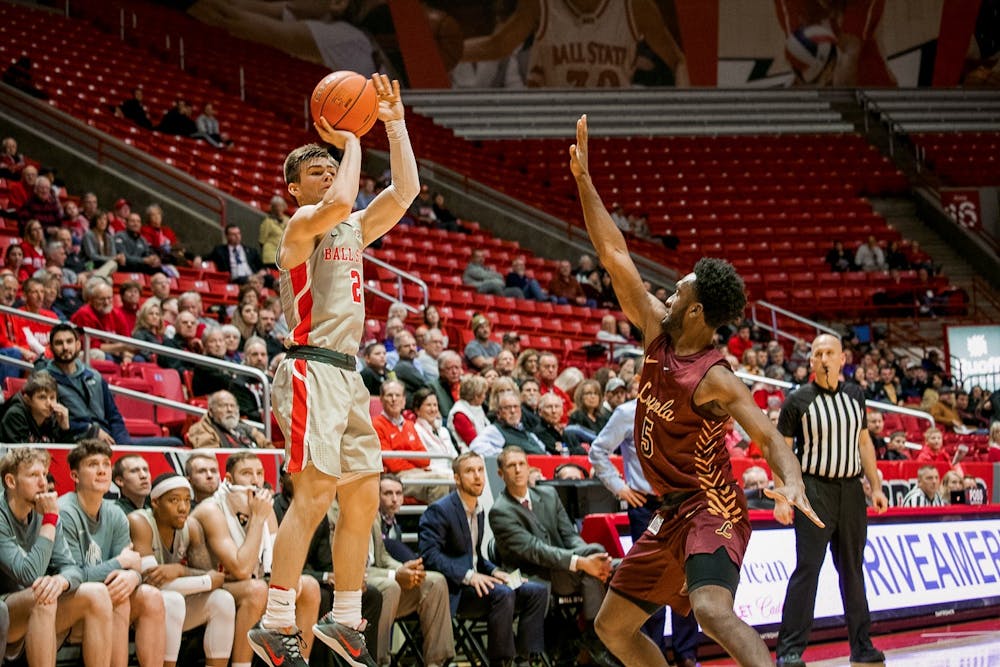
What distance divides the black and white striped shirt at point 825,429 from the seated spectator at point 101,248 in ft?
23.5

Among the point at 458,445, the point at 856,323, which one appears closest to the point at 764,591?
the point at 458,445

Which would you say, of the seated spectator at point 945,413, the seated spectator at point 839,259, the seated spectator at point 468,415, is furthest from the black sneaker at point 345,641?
the seated spectator at point 839,259

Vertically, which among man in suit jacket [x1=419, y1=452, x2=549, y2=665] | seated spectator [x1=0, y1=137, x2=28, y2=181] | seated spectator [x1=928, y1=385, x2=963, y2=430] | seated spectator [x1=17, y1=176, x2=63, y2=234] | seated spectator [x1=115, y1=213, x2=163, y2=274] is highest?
seated spectator [x1=0, y1=137, x2=28, y2=181]

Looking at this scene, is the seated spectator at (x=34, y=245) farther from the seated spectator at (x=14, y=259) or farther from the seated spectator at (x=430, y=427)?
the seated spectator at (x=430, y=427)

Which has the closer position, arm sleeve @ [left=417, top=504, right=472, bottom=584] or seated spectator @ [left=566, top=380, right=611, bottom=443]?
arm sleeve @ [left=417, top=504, right=472, bottom=584]

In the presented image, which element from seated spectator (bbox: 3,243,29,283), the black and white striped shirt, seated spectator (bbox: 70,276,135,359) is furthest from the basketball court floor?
seated spectator (bbox: 3,243,29,283)

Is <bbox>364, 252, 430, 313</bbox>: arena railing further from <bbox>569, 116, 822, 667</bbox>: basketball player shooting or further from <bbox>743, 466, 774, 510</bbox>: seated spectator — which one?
<bbox>569, 116, 822, 667</bbox>: basketball player shooting

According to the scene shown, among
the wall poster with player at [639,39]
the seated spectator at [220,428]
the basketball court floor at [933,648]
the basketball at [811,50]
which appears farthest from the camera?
the basketball at [811,50]

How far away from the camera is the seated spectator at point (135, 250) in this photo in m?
12.5

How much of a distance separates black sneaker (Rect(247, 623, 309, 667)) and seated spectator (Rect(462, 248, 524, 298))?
1298 cm

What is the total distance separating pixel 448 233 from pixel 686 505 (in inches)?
598

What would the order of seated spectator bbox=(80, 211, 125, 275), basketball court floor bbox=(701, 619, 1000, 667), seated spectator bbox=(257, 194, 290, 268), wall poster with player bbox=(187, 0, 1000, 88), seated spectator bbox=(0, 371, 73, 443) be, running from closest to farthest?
basketball court floor bbox=(701, 619, 1000, 667) < seated spectator bbox=(0, 371, 73, 443) < seated spectator bbox=(80, 211, 125, 275) < seated spectator bbox=(257, 194, 290, 268) < wall poster with player bbox=(187, 0, 1000, 88)

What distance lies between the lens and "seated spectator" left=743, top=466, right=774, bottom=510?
895cm

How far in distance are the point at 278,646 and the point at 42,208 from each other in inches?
Answer: 378
